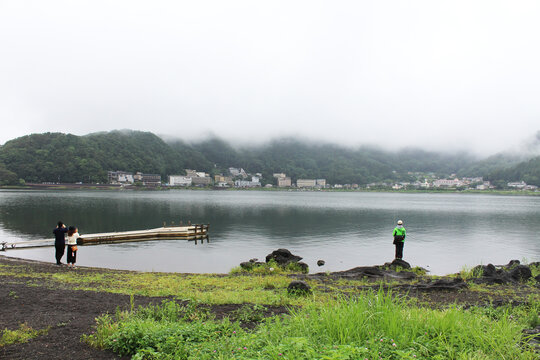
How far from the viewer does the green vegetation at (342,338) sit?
4.43 m

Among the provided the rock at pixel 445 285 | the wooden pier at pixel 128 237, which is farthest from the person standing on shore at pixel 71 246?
the rock at pixel 445 285

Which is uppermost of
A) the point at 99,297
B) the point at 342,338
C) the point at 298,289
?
the point at 342,338

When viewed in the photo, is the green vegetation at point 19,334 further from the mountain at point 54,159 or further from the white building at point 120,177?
the white building at point 120,177

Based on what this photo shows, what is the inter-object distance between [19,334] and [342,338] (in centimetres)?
569

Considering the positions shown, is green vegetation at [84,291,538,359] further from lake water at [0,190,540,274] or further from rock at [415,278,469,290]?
lake water at [0,190,540,274]

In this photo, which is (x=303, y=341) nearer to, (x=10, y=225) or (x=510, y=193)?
(x=10, y=225)

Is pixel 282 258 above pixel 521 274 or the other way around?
the other way around

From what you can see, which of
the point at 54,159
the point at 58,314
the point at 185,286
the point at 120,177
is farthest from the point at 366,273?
the point at 120,177

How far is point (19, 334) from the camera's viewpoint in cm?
577

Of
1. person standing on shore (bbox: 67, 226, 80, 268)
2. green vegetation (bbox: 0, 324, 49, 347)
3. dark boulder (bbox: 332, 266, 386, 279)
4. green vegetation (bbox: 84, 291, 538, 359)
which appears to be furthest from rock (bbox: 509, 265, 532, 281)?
person standing on shore (bbox: 67, 226, 80, 268)

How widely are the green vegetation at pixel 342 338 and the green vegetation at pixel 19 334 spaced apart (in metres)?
1.09

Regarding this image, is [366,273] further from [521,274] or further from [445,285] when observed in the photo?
[521,274]

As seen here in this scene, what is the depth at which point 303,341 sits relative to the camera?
4.46 meters

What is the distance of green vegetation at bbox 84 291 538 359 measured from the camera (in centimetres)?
443
